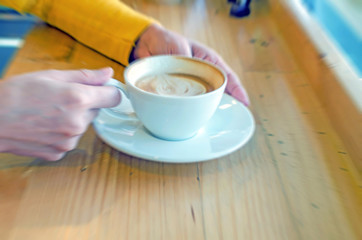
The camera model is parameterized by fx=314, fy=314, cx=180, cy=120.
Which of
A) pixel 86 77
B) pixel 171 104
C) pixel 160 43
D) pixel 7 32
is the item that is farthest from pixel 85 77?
pixel 7 32

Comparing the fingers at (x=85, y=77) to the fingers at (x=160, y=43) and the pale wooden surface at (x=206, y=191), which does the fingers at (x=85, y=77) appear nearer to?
the pale wooden surface at (x=206, y=191)

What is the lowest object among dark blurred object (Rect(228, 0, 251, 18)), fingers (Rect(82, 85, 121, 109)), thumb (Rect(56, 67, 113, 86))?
dark blurred object (Rect(228, 0, 251, 18))

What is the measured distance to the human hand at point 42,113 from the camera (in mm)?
386

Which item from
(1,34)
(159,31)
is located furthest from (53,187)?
(1,34)

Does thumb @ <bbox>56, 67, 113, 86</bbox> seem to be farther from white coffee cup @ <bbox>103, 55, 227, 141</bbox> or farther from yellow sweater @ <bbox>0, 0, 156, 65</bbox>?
yellow sweater @ <bbox>0, 0, 156, 65</bbox>

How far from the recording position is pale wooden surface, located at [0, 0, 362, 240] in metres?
0.35

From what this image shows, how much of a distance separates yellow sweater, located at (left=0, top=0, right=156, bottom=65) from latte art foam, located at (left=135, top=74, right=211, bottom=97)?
176mm

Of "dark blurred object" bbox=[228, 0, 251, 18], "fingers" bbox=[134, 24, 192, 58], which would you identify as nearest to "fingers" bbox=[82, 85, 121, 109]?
"fingers" bbox=[134, 24, 192, 58]

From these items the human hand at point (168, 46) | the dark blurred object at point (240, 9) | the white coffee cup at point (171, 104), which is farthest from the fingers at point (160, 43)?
the dark blurred object at point (240, 9)

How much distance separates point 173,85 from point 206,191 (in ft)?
0.61

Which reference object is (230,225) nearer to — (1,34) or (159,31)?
(159,31)

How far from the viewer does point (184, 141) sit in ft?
1.48

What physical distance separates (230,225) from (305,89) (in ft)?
1.20

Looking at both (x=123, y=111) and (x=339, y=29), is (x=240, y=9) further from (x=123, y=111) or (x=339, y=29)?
(x=123, y=111)
